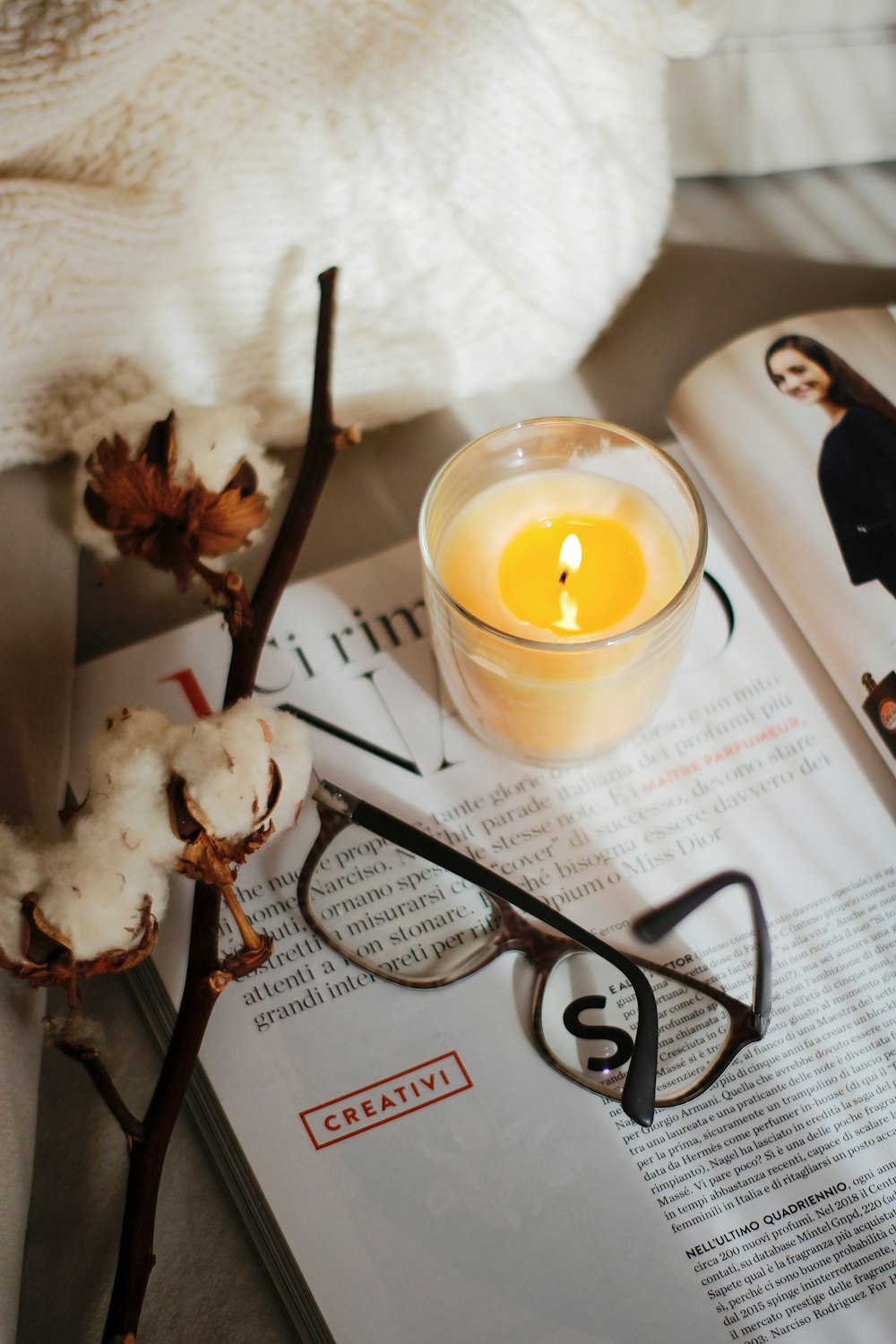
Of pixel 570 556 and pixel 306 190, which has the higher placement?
pixel 306 190

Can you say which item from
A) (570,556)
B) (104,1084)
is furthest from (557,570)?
(104,1084)

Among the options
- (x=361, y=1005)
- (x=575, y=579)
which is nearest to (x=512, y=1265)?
(x=361, y=1005)

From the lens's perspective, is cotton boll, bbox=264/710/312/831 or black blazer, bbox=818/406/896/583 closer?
cotton boll, bbox=264/710/312/831

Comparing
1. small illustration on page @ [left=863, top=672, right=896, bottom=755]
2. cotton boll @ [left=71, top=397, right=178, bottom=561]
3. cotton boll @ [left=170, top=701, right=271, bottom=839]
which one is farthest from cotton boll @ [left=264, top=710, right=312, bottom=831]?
small illustration on page @ [left=863, top=672, right=896, bottom=755]

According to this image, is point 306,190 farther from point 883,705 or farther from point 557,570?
point 883,705

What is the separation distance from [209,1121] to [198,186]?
0.34 meters

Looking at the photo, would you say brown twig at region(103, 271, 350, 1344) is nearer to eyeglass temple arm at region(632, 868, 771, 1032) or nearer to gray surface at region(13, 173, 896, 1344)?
gray surface at region(13, 173, 896, 1344)

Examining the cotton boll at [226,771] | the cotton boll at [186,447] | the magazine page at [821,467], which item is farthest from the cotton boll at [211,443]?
the magazine page at [821,467]

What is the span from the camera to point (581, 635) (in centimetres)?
33

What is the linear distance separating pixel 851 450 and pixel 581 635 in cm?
17

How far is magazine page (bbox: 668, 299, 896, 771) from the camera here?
378 millimetres

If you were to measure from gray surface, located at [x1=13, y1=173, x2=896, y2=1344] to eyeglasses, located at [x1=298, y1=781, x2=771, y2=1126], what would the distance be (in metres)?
0.09

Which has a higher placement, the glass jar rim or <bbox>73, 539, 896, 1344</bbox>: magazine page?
the glass jar rim

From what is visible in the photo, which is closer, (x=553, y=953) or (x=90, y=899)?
(x=90, y=899)
